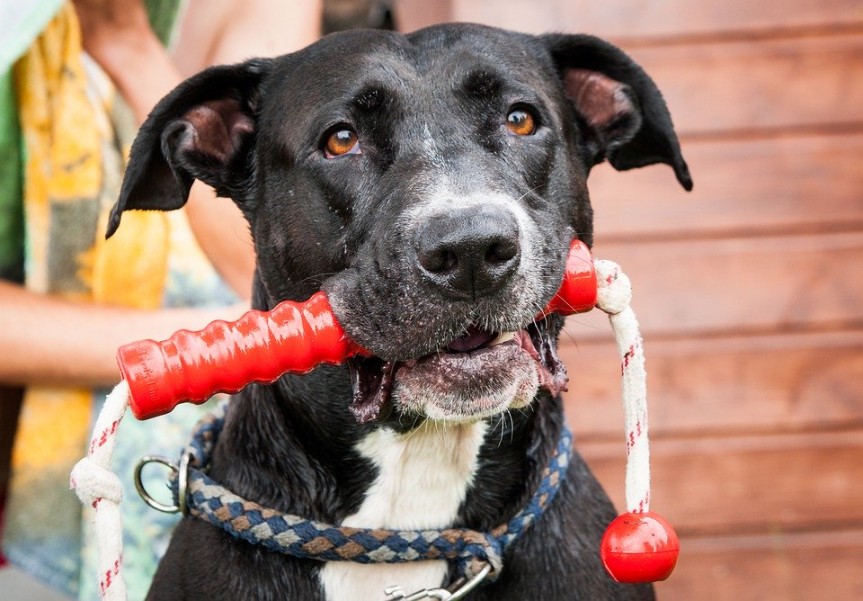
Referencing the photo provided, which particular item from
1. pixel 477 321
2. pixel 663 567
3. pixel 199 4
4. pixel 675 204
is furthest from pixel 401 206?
pixel 675 204

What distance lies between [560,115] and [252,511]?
3.44ft

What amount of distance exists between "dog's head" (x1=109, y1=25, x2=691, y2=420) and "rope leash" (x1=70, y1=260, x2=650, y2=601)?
120 millimetres

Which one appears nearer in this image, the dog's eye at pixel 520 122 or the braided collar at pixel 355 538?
the braided collar at pixel 355 538

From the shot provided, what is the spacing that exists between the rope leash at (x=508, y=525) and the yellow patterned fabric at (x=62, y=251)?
0.84 m

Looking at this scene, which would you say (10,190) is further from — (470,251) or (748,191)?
(748,191)

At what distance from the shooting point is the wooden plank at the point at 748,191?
3.97 metres

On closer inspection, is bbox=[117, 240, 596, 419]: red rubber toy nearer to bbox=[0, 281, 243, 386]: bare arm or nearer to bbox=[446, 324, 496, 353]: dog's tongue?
bbox=[446, 324, 496, 353]: dog's tongue

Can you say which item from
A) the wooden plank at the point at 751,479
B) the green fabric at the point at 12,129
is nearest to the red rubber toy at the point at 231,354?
the green fabric at the point at 12,129

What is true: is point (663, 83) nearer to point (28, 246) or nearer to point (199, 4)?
point (199, 4)

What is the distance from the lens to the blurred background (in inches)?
156

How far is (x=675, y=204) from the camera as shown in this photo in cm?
398

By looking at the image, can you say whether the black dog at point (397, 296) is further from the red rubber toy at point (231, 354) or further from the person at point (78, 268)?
the person at point (78, 268)

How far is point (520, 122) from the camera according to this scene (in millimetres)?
2158

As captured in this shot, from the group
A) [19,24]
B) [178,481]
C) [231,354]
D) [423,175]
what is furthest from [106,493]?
[19,24]
